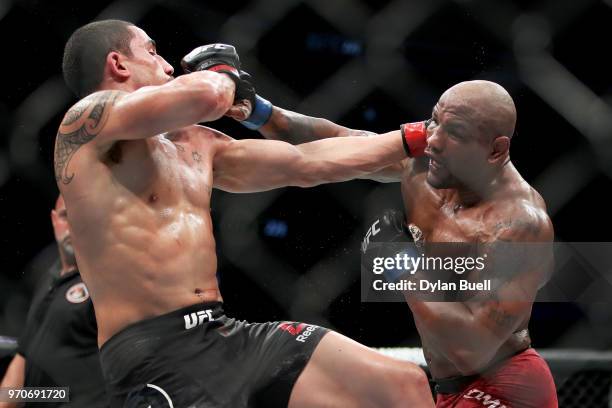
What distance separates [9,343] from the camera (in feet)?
8.50

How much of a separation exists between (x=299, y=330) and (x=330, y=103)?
2.11 m

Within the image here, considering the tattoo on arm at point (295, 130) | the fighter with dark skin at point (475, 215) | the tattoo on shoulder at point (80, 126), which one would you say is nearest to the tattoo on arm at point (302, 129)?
the tattoo on arm at point (295, 130)

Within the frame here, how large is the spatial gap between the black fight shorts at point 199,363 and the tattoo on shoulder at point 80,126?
1.24ft

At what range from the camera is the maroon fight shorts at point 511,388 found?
6.94 feet

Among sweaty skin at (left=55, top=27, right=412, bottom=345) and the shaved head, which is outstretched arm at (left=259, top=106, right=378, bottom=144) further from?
sweaty skin at (left=55, top=27, right=412, bottom=345)

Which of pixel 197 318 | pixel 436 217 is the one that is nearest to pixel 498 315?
pixel 436 217

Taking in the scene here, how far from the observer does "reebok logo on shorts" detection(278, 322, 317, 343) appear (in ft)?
5.95

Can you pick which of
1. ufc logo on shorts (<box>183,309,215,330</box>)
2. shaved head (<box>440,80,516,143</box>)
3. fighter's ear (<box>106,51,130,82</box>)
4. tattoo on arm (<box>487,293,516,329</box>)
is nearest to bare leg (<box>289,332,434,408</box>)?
ufc logo on shorts (<box>183,309,215,330</box>)

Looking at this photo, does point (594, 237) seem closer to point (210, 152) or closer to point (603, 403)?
point (603, 403)

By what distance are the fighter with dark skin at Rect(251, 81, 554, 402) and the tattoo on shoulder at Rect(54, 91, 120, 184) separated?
2.78ft

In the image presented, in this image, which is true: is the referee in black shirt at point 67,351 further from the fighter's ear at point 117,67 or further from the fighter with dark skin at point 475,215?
the fighter with dark skin at point 475,215

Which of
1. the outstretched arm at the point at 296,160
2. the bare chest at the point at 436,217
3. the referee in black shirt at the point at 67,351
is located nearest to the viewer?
the outstretched arm at the point at 296,160

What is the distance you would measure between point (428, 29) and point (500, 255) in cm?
181

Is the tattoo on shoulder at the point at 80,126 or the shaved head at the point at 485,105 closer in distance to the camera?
the tattoo on shoulder at the point at 80,126
